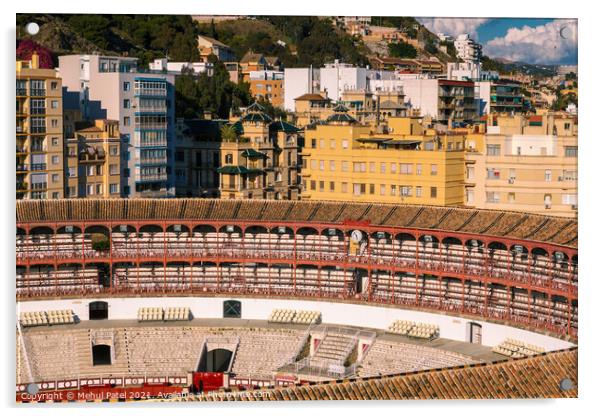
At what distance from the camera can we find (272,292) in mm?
74938

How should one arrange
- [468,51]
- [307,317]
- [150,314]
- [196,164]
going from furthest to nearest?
[468,51]
[196,164]
[150,314]
[307,317]

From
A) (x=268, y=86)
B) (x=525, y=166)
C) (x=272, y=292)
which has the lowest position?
(x=272, y=292)

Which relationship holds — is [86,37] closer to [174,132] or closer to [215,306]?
[174,132]

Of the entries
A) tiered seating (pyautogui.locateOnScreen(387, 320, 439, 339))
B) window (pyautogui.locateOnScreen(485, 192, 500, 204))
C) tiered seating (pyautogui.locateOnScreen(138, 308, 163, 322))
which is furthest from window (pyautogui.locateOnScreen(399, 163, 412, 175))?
tiered seating (pyautogui.locateOnScreen(138, 308, 163, 322))

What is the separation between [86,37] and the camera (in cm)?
12738

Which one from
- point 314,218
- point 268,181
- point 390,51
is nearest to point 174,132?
point 268,181

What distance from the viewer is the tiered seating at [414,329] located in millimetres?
69875

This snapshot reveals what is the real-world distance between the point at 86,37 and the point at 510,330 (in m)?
70.0

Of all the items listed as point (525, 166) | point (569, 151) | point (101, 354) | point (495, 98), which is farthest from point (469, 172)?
point (495, 98)

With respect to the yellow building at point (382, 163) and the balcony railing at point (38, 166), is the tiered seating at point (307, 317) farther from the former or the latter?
the balcony railing at point (38, 166)

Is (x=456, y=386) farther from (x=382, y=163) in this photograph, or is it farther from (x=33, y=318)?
(x=382, y=163)

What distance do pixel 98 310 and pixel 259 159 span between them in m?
27.7

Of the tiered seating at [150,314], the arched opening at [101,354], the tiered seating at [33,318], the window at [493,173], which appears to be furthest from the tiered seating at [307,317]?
the window at [493,173]

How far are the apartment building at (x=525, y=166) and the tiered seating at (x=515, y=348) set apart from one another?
38.8 ft
